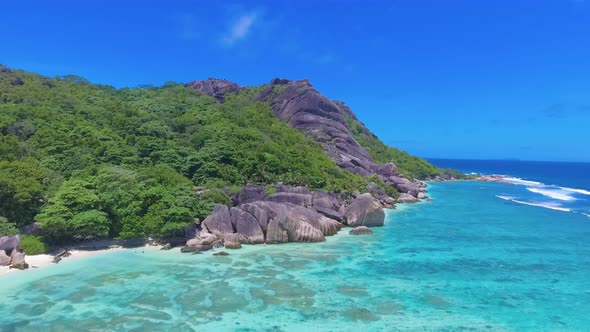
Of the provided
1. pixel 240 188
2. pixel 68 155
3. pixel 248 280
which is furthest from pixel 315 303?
pixel 68 155

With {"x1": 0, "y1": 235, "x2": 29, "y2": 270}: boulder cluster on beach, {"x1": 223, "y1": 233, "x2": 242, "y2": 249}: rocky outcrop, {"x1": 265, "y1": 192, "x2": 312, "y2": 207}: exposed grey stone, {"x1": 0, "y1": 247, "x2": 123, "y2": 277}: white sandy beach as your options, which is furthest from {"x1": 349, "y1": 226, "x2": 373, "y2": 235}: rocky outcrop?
{"x1": 0, "y1": 235, "x2": 29, "y2": 270}: boulder cluster on beach

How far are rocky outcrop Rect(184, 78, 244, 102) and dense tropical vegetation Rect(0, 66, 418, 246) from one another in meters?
29.7

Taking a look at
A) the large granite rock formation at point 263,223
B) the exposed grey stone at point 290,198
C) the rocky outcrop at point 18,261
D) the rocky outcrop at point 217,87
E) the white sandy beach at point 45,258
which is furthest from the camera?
the rocky outcrop at point 217,87

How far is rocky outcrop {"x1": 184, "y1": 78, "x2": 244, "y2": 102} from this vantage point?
301 ft

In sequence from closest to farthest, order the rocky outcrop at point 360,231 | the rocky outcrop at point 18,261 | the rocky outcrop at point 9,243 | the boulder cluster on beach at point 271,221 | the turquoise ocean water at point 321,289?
the turquoise ocean water at point 321,289 → the rocky outcrop at point 18,261 → the rocky outcrop at point 9,243 → the boulder cluster on beach at point 271,221 → the rocky outcrop at point 360,231

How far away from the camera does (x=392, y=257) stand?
2492 cm

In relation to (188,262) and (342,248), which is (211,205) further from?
(342,248)

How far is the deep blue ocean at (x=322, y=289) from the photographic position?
1545 centimetres

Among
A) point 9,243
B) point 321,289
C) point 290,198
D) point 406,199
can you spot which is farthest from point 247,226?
point 406,199

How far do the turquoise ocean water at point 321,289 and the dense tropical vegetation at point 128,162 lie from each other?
2.92 m

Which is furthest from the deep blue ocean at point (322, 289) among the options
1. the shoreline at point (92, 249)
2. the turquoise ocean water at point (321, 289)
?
the shoreline at point (92, 249)

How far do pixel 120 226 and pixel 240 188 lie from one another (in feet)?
32.2

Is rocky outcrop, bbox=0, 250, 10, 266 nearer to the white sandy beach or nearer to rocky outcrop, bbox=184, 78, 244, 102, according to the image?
the white sandy beach

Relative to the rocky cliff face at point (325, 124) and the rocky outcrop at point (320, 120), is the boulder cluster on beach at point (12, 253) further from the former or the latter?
the rocky outcrop at point (320, 120)
